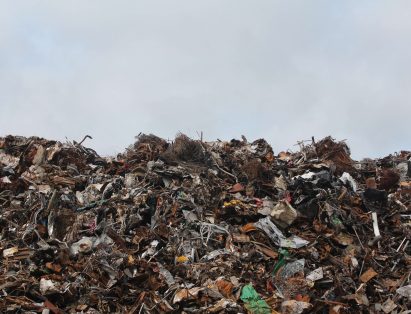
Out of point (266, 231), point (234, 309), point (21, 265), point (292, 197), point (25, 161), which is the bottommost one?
point (234, 309)

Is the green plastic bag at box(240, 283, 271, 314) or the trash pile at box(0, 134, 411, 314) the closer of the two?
the green plastic bag at box(240, 283, 271, 314)

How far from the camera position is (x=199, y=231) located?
9328 millimetres

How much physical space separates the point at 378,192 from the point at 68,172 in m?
6.08

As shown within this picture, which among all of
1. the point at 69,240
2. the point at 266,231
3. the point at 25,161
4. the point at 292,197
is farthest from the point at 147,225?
the point at 25,161

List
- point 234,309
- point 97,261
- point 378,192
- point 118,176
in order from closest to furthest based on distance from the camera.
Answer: point 234,309, point 97,261, point 378,192, point 118,176

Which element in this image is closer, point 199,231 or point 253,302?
point 253,302

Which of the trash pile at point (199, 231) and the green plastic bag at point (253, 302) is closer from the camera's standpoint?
the green plastic bag at point (253, 302)

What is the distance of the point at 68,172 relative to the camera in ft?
37.3

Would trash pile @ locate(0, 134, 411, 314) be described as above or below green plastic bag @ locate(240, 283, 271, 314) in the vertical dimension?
above

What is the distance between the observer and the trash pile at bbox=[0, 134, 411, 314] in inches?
315

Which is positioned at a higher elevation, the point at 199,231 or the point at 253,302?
the point at 199,231

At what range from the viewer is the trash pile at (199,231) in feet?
26.2

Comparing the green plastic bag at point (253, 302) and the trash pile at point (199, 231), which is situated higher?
the trash pile at point (199, 231)

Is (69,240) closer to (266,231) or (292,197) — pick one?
(266,231)
